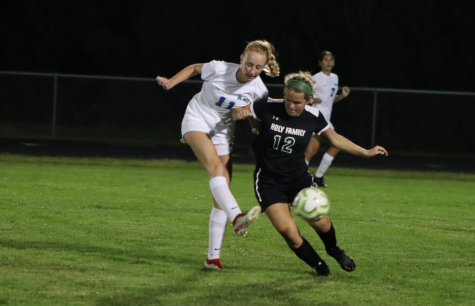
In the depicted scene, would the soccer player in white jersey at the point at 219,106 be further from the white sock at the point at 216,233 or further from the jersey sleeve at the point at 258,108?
the jersey sleeve at the point at 258,108

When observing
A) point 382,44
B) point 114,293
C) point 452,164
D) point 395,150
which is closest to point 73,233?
point 114,293

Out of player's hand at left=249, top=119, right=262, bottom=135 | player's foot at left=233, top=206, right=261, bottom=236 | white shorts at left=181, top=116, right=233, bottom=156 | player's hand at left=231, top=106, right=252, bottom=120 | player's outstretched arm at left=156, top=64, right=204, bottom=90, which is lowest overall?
player's foot at left=233, top=206, right=261, bottom=236

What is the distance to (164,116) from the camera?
24891 mm

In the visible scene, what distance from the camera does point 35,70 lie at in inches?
1232

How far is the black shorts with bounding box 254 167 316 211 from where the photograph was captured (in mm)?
5770

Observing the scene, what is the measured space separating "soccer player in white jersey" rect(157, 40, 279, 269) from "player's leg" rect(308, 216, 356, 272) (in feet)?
2.75

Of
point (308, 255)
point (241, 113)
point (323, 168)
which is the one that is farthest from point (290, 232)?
point (323, 168)

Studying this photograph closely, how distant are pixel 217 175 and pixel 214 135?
1.74 ft

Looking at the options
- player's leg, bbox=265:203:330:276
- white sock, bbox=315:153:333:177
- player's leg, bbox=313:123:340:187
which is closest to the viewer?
player's leg, bbox=265:203:330:276

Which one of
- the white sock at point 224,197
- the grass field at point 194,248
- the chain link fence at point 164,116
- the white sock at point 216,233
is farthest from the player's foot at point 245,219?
the chain link fence at point 164,116

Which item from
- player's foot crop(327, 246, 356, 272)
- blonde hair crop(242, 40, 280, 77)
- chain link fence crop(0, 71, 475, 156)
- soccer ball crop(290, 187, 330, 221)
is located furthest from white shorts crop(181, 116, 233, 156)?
chain link fence crop(0, 71, 475, 156)

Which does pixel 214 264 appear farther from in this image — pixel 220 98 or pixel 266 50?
pixel 266 50

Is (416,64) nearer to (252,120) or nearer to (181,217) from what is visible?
(181,217)

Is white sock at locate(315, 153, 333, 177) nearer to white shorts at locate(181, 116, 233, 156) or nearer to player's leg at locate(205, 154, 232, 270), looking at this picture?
white shorts at locate(181, 116, 233, 156)
